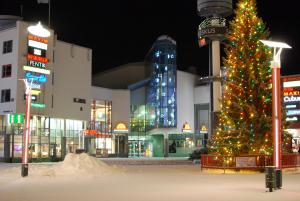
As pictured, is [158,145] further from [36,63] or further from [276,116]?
[276,116]

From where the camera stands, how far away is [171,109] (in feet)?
257

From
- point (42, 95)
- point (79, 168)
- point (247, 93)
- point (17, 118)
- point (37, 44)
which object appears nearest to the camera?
point (79, 168)

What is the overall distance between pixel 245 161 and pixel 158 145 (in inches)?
1961

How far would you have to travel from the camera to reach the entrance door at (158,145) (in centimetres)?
8006

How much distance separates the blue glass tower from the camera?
256 feet

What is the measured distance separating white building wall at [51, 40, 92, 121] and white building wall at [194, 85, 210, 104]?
20.2 meters

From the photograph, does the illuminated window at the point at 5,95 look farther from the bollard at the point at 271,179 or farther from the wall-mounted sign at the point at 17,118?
the bollard at the point at 271,179

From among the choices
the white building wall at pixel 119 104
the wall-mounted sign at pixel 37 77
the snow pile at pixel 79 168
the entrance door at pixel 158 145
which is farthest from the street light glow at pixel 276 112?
the entrance door at pixel 158 145

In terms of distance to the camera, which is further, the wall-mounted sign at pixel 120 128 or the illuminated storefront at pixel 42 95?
the wall-mounted sign at pixel 120 128

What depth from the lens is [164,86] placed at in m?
77.9

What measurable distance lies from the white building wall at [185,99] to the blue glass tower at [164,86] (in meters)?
1.03

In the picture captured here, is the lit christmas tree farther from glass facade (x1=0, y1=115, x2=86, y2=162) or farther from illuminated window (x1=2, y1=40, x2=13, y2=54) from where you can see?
illuminated window (x1=2, y1=40, x2=13, y2=54)

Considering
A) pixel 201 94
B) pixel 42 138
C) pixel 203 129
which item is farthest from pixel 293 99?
pixel 42 138

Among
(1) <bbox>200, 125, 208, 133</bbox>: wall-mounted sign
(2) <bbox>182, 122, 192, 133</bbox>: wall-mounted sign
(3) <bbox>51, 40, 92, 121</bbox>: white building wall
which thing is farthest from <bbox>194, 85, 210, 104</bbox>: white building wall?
(3) <bbox>51, 40, 92, 121</bbox>: white building wall
